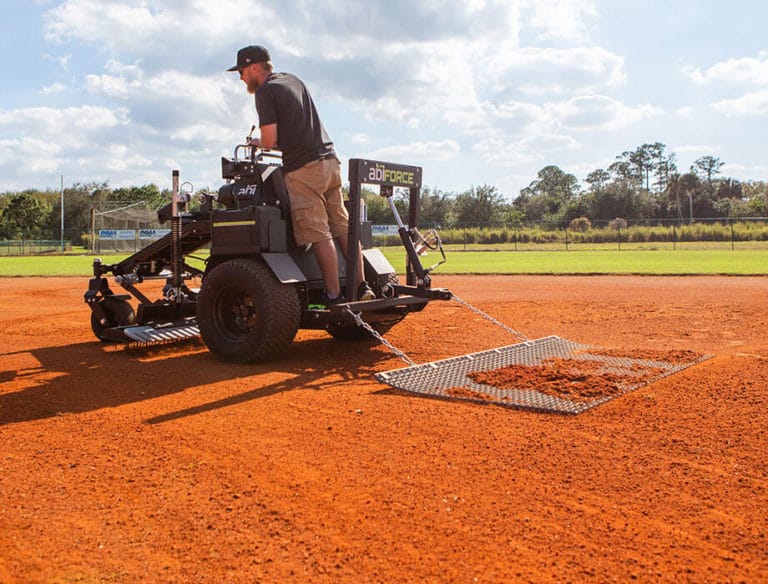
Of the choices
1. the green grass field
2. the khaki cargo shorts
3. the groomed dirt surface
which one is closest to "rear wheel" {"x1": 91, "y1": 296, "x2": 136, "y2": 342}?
the groomed dirt surface

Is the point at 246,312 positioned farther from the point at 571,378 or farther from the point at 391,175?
the point at 571,378

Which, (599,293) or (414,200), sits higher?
(414,200)

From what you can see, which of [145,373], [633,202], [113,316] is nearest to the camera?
[145,373]

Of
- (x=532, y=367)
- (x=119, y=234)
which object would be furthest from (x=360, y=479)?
(x=119, y=234)

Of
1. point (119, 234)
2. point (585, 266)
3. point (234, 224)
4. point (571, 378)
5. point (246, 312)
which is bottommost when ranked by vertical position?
point (571, 378)

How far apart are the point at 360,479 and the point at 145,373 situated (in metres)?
3.38

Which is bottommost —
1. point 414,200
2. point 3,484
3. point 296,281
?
point 3,484

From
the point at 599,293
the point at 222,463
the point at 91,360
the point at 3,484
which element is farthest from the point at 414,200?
the point at 599,293

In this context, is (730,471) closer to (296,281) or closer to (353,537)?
(353,537)

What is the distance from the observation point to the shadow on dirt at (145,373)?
16.3ft

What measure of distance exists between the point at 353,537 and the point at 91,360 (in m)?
4.98

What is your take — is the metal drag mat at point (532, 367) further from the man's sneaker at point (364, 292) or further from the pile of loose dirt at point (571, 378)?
the man's sneaker at point (364, 292)

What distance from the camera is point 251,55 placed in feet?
→ 20.4

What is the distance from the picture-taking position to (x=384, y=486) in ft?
10.7
